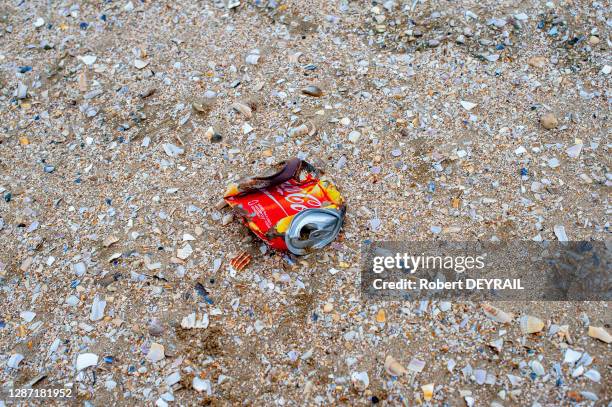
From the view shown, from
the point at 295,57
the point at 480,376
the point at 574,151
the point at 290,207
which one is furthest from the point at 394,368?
the point at 295,57

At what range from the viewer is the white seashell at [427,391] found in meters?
3.55

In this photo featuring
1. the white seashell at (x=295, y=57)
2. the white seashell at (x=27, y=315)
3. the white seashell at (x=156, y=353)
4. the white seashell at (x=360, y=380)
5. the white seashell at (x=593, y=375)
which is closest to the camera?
the white seashell at (x=593, y=375)

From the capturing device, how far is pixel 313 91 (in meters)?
5.05

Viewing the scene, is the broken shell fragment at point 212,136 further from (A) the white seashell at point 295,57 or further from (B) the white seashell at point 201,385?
(B) the white seashell at point 201,385

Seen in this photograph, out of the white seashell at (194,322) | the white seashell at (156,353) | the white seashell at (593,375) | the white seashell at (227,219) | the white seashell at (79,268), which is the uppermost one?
the white seashell at (227,219)

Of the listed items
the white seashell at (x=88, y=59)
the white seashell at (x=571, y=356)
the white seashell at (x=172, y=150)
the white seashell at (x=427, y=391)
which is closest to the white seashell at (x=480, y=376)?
the white seashell at (x=427, y=391)

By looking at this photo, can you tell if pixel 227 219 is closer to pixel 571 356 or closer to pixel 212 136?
pixel 212 136

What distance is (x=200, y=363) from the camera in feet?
12.4

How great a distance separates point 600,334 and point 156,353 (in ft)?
10.2

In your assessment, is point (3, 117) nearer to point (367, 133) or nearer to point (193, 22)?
point (193, 22)

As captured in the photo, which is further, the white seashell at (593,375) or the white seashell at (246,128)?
the white seashell at (246,128)

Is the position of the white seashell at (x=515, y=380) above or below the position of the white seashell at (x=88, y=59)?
below

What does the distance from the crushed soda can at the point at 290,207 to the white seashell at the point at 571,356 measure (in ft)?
5.94

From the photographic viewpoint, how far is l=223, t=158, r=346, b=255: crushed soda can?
4.04 m
